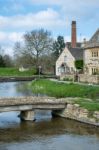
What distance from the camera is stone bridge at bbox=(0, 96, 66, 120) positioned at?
3164 cm

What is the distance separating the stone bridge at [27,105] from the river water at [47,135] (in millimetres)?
836

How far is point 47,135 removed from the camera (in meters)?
27.4

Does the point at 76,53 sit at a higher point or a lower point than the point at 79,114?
higher

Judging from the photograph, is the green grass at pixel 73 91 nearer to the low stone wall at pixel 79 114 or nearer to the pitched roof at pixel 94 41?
the low stone wall at pixel 79 114

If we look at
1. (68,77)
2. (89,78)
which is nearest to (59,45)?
(68,77)

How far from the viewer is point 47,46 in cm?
10931

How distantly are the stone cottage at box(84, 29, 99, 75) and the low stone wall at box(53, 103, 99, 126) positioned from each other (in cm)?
2903

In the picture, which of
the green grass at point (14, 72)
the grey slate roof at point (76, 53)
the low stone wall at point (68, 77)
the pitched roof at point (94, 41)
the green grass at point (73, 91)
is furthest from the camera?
the green grass at point (14, 72)

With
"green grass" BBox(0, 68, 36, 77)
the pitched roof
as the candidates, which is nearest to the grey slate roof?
"green grass" BBox(0, 68, 36, 77)

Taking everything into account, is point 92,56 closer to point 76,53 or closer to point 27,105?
point 76,53

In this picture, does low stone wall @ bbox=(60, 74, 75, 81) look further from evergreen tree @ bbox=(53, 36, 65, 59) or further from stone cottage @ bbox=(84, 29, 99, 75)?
evergreen tree @ bbox=(53, 36, 65, 59)

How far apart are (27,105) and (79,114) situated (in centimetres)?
406

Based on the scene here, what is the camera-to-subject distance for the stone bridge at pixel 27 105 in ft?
104

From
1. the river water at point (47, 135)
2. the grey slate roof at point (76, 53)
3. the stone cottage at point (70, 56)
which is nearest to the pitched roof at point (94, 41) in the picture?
the stone cottage at point (70, 56)
